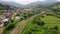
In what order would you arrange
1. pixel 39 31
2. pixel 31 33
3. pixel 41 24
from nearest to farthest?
pixel 31 33, pixel 39 31, pixel 41 24

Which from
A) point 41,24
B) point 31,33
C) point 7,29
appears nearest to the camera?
Result: point 31,33

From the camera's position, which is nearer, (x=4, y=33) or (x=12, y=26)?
(x=4, y=33)

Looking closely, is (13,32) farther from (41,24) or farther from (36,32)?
(41,24)

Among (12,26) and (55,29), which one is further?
(12,26)

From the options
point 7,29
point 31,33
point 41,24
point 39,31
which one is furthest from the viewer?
point 41,24

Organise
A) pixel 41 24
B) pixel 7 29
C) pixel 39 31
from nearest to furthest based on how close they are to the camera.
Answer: pixel 39 31
pixel 7 29
pixel 41 24

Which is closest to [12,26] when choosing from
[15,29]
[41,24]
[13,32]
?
[15,29]

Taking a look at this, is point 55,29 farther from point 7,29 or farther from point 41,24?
point 7,29

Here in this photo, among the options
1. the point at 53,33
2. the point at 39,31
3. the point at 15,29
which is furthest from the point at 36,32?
the point at 15,29
